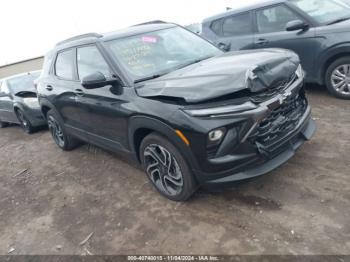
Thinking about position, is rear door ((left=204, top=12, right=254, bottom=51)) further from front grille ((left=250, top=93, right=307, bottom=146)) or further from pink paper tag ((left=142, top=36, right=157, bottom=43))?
front grille ((left=250, top=93, right=307, bottom=146))

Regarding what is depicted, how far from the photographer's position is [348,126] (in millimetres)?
4586

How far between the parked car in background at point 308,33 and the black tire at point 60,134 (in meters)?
3.46

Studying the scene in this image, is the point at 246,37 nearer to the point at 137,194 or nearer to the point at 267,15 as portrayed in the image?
the point at 267,15

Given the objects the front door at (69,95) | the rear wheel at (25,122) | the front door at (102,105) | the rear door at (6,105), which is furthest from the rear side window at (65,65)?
the rear door at (6,105)

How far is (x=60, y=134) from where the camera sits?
5.99 meters

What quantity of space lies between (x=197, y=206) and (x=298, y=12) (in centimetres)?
408

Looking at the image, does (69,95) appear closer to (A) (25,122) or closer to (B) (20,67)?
(A) (25,122)

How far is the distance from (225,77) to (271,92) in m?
0.46

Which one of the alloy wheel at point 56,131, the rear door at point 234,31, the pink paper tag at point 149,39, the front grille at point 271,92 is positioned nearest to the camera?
the front grille at point 271,92

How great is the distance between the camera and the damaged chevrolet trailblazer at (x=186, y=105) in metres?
2.98

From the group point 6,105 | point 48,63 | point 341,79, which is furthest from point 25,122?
point 341,79

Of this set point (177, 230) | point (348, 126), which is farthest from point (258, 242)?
point (348, 126)

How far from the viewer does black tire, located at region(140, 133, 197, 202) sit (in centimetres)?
A: 329

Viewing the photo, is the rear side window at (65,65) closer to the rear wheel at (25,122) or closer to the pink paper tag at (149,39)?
the pink paper tag at (149,39)
